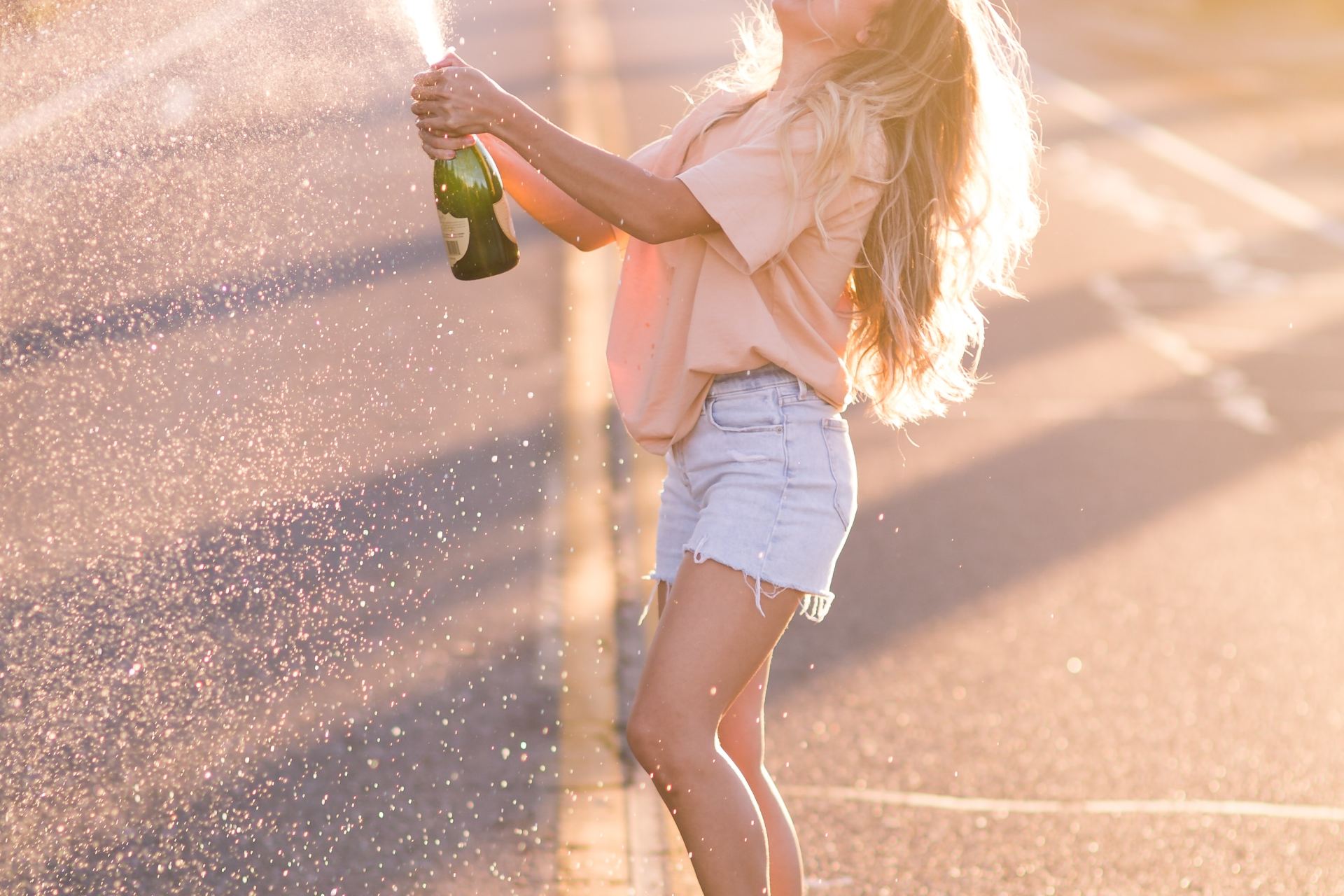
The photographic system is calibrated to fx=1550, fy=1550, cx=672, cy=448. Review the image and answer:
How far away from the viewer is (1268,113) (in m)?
17.3

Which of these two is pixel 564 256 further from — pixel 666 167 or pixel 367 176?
pixel 666 167

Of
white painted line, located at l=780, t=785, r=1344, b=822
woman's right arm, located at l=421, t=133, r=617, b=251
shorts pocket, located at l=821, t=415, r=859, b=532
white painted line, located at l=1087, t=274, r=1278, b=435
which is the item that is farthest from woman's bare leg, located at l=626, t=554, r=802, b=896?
white painted line, located at l=1087, t=274, r=1278, b=435

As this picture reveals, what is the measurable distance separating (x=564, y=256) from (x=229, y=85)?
538 cm

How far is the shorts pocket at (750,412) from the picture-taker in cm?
275

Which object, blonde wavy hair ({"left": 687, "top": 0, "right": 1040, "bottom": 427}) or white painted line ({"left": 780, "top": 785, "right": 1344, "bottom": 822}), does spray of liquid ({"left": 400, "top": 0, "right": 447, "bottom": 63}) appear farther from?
white painted line ({"left": 780, "top": 785, "right": 1344, "bottom": 822})

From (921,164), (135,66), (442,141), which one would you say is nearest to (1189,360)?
(135,66)

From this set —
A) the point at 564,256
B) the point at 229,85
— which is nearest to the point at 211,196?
the point at 229,85

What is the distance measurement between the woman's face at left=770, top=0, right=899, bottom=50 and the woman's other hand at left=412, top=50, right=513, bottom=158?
0.55 metres

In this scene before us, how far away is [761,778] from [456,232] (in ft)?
4.01

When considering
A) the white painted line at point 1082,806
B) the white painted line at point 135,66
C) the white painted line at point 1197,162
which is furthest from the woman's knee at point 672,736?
the white painted line at point 1197,162

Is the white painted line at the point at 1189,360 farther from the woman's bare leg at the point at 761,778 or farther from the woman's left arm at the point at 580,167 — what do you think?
the woman's left arm at the point at 580,167

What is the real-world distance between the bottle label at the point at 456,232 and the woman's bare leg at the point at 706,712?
812mm

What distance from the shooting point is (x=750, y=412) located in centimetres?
276

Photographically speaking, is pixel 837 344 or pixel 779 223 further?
pixel 837 344
